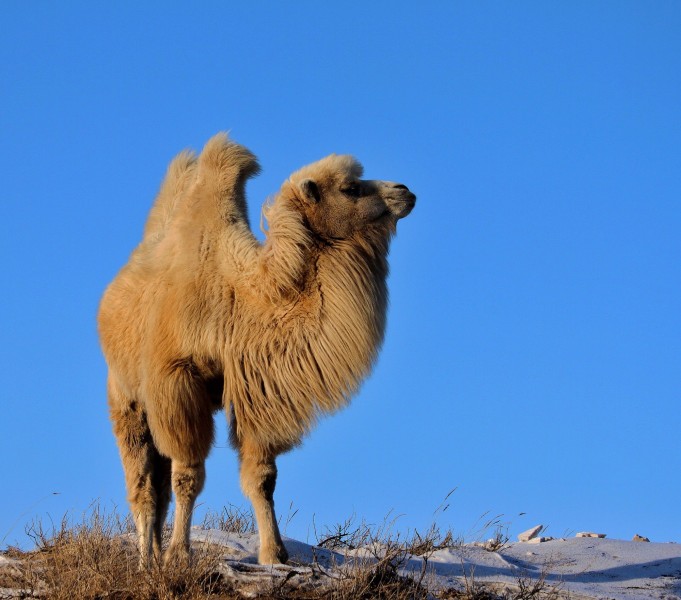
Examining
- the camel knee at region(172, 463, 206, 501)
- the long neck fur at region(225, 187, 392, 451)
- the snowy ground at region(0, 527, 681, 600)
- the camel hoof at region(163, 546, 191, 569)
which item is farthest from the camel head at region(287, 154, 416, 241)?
the camel hoof at region(163, 546, 191, 569)

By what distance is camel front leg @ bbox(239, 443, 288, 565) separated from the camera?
7.57 meters

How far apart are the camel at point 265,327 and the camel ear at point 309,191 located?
0.01 metres

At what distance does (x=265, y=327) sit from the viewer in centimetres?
789

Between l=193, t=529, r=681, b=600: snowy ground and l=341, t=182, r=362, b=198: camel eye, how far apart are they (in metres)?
2.59

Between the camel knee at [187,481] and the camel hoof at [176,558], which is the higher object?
the camel knee at [187,481]

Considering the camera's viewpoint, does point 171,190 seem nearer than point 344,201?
No

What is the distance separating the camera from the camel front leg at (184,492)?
7664mm

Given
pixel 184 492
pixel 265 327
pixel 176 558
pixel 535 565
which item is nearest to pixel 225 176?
pixel 265 327

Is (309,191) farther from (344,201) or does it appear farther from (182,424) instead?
(182,424)

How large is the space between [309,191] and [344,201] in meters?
0.27

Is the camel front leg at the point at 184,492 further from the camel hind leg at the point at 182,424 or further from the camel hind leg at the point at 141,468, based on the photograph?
the camel hind leg at the point at 141,468

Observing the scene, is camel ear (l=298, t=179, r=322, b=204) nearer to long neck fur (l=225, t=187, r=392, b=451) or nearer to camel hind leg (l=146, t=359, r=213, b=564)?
long neck fur (l=225, t=187, r=392, b=451)

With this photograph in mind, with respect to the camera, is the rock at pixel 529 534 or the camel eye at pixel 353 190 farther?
the rock at pixel 529 534

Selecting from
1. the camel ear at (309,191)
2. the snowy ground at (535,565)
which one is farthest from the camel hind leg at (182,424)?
the camel ear at (309,191)
